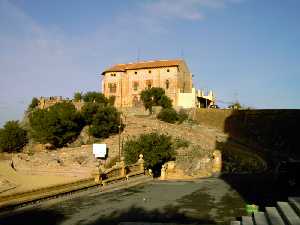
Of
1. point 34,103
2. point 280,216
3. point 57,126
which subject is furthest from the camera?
point 34,103

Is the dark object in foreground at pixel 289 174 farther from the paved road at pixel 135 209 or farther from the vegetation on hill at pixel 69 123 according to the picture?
the vegetation on hill at pixel 69 123

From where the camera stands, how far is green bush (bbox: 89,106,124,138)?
200ft

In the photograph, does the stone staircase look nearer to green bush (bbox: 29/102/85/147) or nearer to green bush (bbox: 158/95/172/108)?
green bush (bbox: 29/102/85/147)

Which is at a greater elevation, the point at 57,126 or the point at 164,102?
the point at 164,102

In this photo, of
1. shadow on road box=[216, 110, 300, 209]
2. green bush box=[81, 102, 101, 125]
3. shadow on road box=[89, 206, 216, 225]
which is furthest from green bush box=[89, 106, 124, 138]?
shadow on road box=[89, 206, 216, 225]

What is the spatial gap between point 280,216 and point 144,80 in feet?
217

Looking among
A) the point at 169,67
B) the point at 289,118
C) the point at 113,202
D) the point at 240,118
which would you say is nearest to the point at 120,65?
the point at 169,67

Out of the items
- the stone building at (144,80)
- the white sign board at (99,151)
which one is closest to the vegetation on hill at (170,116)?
the stone building at (144,80)

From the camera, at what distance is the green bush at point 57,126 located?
200 ft

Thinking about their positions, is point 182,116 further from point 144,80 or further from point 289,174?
point 289,174

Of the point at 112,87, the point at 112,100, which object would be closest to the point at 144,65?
the point at 112,87

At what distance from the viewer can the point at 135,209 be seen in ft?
51.0

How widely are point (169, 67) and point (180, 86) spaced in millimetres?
4076

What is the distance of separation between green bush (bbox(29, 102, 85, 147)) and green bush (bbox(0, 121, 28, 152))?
372 cm
